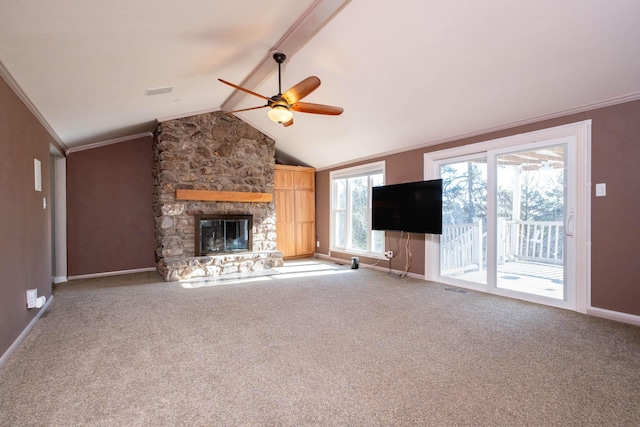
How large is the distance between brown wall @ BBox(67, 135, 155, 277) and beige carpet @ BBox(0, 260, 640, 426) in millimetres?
1982

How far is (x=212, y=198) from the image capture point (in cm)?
564

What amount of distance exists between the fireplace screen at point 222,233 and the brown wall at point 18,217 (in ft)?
7.38

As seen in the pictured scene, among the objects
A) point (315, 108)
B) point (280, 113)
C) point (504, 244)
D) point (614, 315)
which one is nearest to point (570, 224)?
point (504, 244)

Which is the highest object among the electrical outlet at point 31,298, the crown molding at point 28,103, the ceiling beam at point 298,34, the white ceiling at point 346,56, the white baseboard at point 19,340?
the ceiling beam at point 298,34

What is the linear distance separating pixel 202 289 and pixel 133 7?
3.49 meters

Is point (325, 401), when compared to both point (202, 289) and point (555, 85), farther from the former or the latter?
point (555, 85)

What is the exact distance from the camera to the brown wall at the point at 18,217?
7.97 ft

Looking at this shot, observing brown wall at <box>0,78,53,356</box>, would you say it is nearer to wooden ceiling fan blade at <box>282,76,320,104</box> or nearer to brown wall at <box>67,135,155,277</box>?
brown wall at <box>67,135,155,277</box>

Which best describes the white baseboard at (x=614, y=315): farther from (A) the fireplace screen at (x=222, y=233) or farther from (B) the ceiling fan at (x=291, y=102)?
(A) the fireplace screen at (x=222, y=233)

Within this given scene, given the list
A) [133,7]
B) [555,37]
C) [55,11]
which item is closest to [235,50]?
[133,7]

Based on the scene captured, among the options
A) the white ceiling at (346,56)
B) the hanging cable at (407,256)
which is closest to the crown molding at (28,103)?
the white ceiling at (346,56)

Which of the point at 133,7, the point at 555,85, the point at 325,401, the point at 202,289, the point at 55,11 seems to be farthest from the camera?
the point at 202,289

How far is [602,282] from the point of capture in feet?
10.7

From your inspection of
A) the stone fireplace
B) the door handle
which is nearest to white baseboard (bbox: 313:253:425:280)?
the stone fireplace
